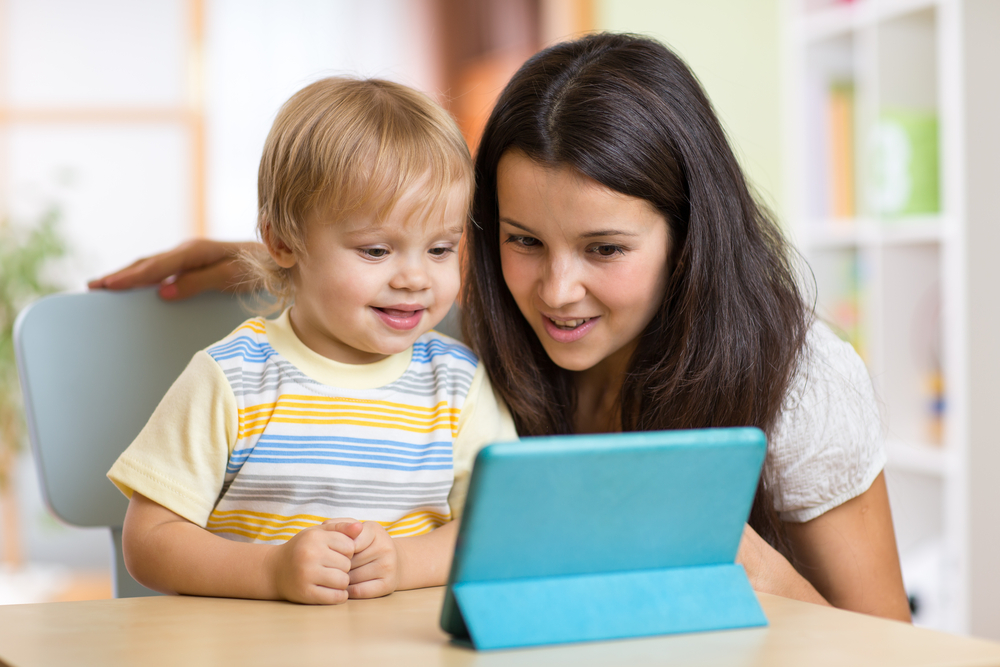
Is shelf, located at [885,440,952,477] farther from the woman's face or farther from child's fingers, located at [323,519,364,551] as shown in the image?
child's fingers, located at [323,519,364,551]

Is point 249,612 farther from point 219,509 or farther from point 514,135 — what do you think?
point 514,135

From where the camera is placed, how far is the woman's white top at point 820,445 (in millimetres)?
1121

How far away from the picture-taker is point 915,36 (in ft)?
7.61

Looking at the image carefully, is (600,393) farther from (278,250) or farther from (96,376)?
(96,376)

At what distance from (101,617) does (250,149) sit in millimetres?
3251

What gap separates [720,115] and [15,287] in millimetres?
2283

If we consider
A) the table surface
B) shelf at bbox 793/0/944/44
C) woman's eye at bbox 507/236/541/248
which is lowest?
the table surface

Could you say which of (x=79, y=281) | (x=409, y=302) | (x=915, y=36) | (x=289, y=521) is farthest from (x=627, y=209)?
(x=79, y=281)

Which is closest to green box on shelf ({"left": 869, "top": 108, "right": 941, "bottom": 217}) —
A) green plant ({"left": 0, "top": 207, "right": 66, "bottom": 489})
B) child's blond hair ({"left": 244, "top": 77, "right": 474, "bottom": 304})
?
child's blond hair ({"left": 244, "top": 77, "right": 474, "bottom": 304})

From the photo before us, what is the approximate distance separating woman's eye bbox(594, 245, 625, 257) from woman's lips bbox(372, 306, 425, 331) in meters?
0.21

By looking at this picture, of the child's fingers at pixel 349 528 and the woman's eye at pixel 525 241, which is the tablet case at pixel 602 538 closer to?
the child's fingers at pixel 349 528

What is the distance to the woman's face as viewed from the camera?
1032 millimetres

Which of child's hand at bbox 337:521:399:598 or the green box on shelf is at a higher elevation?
the green box on shelf

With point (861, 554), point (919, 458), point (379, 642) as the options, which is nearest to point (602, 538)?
point (379, 642)
